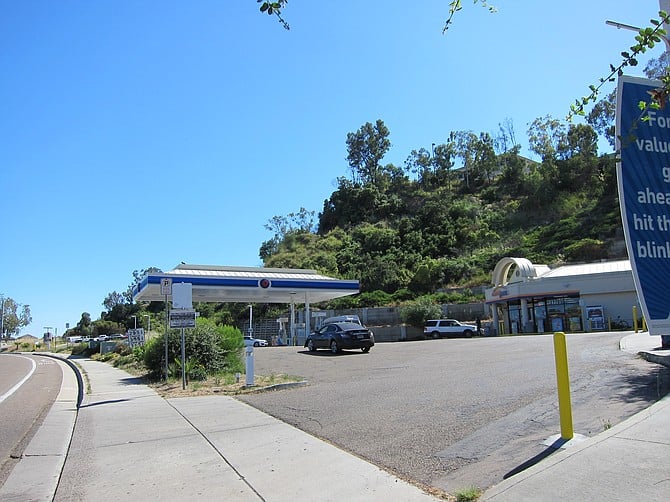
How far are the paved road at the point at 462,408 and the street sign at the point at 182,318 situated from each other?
315 centimetres

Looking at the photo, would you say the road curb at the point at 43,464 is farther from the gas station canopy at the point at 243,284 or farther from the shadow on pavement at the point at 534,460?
the gas station canopy at the point at 243,284

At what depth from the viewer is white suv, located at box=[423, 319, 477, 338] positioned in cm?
4169

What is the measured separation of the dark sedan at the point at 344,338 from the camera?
75.6 ft

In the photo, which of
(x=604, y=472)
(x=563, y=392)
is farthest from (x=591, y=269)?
(x=604, y=472)

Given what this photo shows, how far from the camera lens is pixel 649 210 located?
1212 cm

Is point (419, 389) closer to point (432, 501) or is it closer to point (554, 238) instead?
point (432, 501)

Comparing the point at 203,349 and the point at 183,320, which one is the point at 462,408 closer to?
the point at 183,320

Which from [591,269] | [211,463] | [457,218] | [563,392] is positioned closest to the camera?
[563,392]

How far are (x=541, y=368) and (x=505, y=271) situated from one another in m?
31.5

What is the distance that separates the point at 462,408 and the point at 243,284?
3018 cm

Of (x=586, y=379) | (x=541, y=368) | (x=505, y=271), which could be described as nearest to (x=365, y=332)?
(x=541, y=368)

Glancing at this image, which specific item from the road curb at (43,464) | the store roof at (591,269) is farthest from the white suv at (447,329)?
the road curb at (43,464)

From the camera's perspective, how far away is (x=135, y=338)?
31.1 meters

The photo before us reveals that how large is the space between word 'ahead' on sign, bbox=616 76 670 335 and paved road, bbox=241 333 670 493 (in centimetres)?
155
